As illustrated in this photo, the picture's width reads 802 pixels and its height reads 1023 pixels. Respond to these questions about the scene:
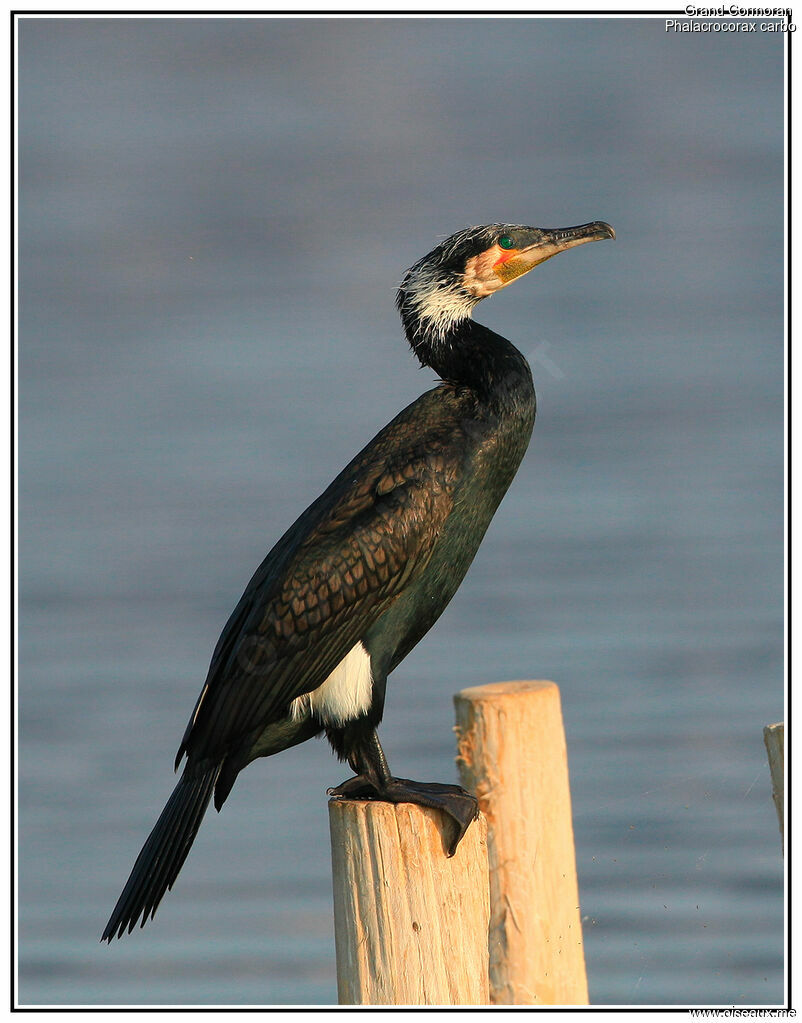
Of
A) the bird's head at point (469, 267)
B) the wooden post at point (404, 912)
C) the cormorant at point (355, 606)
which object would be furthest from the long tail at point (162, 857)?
the bird's head at point (469, 267)

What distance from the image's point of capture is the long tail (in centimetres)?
497

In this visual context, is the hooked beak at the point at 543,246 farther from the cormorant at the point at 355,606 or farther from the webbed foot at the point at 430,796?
the webbed foot at the point at 430,796

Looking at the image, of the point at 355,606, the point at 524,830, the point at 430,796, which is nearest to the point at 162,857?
the point at 430,796

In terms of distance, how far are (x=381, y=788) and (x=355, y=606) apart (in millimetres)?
535

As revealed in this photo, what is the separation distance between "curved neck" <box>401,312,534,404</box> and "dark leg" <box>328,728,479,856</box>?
43.8 inches

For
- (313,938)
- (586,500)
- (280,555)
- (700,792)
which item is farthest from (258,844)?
(586,500)

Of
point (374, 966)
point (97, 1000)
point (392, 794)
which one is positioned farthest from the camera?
point (97, 1000)

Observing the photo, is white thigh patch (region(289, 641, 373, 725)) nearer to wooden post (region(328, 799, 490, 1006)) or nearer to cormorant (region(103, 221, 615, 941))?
cormorant (region(103, 221, 615, 941))

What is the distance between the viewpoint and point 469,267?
558 cm

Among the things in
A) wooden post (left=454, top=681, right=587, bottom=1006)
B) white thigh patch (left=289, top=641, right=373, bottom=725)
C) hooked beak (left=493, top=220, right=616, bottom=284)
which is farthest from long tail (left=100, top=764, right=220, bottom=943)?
hooked beak (left=493, top=220, right=616, bottom=284)

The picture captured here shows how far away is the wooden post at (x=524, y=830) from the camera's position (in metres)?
6.07

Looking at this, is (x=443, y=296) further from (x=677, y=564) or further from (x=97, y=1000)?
(x=677, y=564)

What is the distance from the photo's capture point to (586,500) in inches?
472
